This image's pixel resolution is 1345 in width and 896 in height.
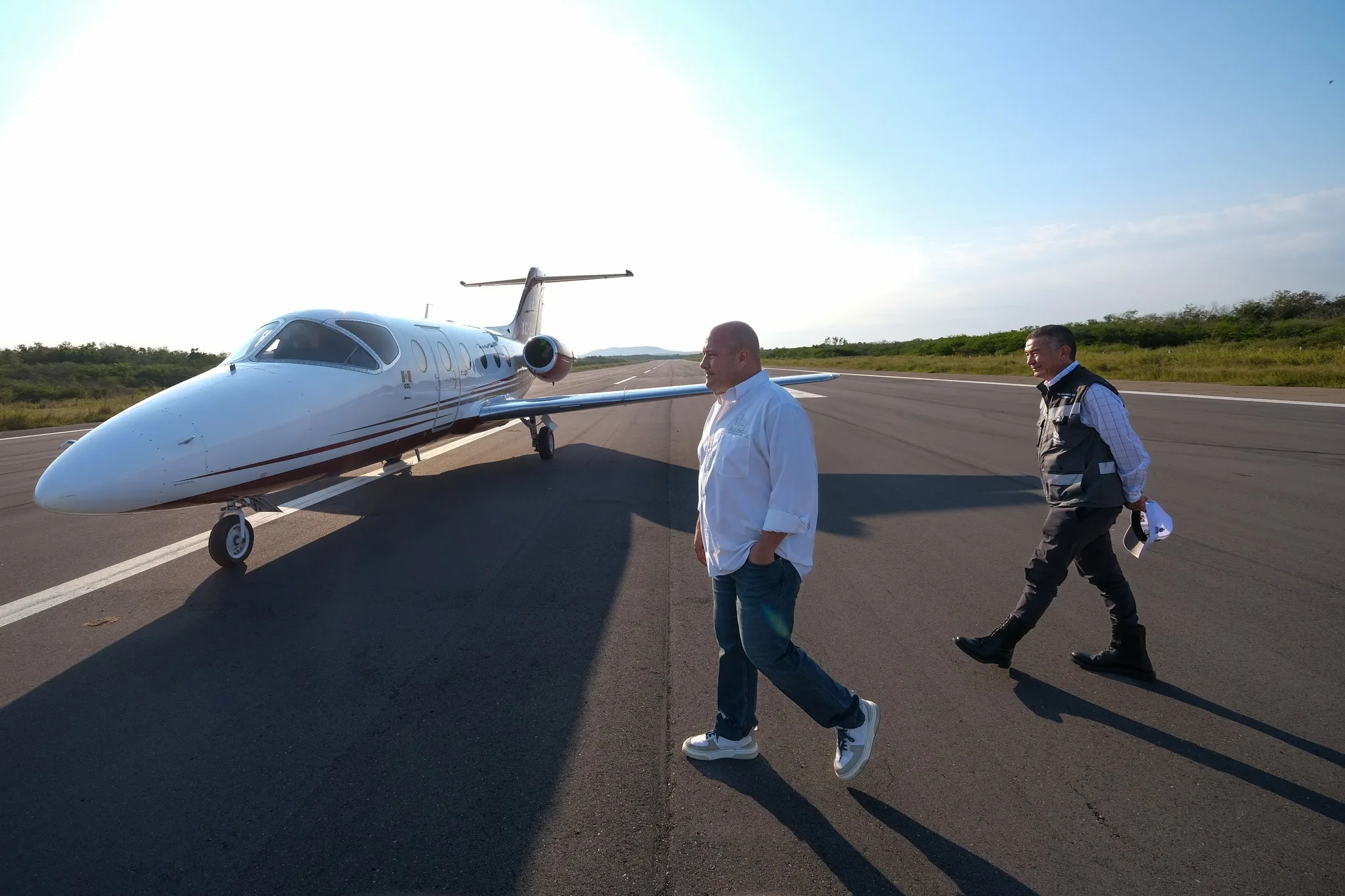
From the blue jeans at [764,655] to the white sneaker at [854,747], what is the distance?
3cm

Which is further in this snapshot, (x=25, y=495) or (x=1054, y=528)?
(x=25, y=495)

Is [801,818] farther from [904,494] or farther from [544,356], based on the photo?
[544,356]

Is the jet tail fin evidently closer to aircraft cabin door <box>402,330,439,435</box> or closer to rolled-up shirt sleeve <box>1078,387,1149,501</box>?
aircraft cabin door <box>402,330,439,435</box>

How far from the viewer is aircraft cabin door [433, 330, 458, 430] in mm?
9539

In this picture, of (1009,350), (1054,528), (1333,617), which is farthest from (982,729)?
(1009,350)

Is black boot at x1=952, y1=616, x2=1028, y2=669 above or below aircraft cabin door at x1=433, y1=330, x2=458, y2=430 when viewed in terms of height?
below

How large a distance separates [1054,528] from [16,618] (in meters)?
6.95

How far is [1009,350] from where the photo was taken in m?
56.7

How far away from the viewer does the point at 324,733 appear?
10.5ft

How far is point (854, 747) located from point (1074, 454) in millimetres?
1977

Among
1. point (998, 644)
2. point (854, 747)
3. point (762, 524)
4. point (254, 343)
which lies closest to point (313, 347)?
point (254, 343)

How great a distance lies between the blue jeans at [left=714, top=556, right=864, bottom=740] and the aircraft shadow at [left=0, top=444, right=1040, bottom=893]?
335 mm

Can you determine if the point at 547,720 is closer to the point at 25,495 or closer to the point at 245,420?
the point at 245,420

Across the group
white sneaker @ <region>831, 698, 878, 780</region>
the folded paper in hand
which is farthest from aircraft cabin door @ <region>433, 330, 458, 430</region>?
the folded paper in hand
